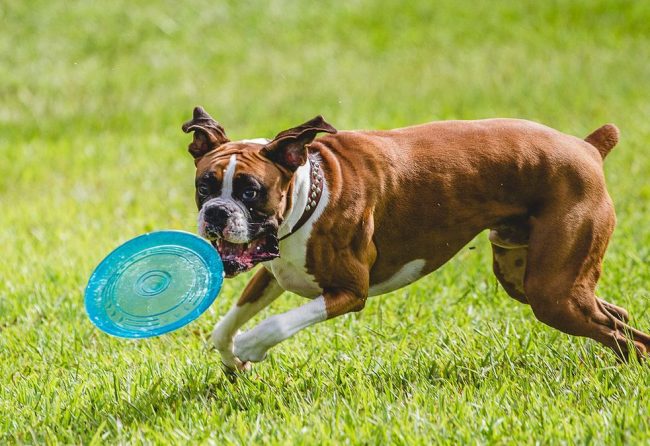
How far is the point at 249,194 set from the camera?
493cm

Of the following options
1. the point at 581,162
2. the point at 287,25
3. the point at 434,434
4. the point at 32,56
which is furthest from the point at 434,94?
the point at 434,434

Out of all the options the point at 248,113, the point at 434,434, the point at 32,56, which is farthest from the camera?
the point at 32,56

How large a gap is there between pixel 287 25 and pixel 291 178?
39.5 feet

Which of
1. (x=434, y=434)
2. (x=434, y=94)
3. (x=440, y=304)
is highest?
(x=434, y=434)

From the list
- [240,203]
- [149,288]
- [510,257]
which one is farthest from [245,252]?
[510,257]

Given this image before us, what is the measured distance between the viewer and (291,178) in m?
5.15

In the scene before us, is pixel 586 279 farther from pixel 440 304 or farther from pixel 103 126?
pixel 103 126

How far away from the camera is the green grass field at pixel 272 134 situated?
4863 mm

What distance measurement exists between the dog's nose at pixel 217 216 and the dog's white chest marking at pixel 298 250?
1.45ft

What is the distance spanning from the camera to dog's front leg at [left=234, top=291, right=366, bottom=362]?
5.06 metres

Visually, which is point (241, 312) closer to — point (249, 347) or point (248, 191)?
point (249, 347)

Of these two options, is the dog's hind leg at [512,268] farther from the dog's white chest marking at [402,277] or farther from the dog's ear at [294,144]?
the dog's ear at [294,144]

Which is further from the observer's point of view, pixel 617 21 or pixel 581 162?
pixel 617 21

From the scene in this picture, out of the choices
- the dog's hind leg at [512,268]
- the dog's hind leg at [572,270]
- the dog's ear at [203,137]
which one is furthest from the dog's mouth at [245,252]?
the dog's hind leg at [512,268]
